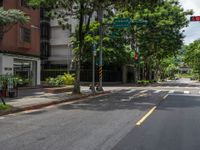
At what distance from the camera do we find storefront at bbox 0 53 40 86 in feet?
103

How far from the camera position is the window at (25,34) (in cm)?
3397

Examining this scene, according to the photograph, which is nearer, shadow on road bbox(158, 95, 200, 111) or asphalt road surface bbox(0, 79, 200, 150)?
asphalt road surface bbox(0, 79, 200, 150)

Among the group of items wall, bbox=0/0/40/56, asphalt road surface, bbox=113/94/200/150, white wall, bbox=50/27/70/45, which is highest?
white wall, bbox=50/27/70/45

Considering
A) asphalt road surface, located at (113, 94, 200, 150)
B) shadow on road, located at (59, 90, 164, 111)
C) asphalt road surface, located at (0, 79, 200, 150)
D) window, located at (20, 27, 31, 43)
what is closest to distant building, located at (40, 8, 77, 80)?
window, located at (20, 27, 31, 43)

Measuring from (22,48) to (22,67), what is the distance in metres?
1.89

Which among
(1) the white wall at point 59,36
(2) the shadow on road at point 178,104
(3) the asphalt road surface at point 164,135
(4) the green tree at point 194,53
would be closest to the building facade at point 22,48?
(2) the shadow on road at point 178,104

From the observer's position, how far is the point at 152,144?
9.33m

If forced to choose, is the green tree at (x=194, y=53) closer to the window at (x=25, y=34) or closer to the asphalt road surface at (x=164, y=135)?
the window at (x=25, y=34)

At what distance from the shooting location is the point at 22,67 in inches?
1378

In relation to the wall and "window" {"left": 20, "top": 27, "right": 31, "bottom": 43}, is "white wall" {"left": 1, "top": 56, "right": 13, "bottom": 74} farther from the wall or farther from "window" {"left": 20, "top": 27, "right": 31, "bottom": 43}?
"window" {"left": 20, "top": 27, "right": 31, "bottom": 43}

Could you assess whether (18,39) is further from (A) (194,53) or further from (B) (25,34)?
(A) (194,53)

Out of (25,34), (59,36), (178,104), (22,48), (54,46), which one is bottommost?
(178,104)

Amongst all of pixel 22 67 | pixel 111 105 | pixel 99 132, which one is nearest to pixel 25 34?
pixel 22 67

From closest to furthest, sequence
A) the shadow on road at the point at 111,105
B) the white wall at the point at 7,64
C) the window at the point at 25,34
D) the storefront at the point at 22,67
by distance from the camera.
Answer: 1. the shadow on road at the point at 111,105
2. the white wall at the point at 7,64
3. the storefront at the point at 22,67
4. the window at the point at 25,34
